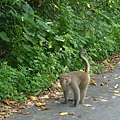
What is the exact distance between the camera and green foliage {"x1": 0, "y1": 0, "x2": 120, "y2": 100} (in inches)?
262

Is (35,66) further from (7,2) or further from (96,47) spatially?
(96,47)

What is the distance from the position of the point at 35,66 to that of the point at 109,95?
1797mm

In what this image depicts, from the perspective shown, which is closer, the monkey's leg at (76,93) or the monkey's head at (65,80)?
the monkey's head at (65,80)

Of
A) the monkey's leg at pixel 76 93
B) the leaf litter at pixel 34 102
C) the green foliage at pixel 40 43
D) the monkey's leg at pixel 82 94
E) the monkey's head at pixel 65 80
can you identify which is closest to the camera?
the leaf litter at pixel 34 102

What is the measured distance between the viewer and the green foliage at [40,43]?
262 inches

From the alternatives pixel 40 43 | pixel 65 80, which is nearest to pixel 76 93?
pixel 65 80

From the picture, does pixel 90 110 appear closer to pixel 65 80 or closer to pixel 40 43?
pixel 65 80

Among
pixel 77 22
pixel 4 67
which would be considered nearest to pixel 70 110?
pixel 4 67

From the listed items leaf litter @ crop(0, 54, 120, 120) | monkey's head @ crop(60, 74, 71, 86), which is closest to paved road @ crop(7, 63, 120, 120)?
leaf litter @ crop(0, 54, 120, 120)

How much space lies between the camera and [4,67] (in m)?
6.85

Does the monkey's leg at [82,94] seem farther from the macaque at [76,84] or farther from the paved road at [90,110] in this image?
the paved road at [90,110]

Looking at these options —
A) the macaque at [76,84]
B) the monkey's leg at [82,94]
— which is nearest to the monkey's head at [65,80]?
the macaque at [76,84]

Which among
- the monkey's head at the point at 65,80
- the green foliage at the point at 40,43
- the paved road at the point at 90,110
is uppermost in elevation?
the green foliage at the point at 40,43

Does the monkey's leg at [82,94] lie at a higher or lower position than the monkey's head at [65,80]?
lower
